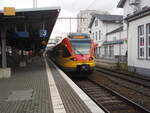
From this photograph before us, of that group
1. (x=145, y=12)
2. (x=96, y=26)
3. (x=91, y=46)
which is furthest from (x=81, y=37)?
(x=96, y=26)

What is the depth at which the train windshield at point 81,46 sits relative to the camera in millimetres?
14630

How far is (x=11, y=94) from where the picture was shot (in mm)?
8195

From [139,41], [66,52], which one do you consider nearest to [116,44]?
[139,41]

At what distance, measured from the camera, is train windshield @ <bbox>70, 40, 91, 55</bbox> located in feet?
48.0

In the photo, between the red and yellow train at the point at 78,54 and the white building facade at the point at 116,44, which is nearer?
the red and yellow train at the point at 78,54

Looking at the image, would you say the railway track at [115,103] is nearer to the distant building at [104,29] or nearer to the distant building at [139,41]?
the distant building at [139,41]

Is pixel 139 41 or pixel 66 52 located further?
pixel 139 41

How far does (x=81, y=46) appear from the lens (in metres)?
14.8

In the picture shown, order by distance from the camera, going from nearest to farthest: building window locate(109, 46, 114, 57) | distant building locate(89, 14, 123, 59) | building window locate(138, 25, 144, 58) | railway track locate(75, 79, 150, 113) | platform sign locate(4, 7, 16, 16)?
railway track locate(75, 79, 150, 113) → platform sign locate(4, 7, 16, 16) → building window locate(138, 25, 144, 58) → building window locate(109, 46, 114, 57) → distant building locate(89, 14, 123, 59)

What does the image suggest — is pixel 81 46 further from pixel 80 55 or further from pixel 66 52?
pixel 66 52

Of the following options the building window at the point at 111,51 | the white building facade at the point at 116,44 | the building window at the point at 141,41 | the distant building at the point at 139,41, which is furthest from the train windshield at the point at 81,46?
the building window at the point at 111,51

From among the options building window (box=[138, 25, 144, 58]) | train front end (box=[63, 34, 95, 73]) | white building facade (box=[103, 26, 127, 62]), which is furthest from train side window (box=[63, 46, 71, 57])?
white building facade (box=[103, 26, 127, 62])

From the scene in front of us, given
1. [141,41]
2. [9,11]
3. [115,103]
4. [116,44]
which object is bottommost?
[115,103]

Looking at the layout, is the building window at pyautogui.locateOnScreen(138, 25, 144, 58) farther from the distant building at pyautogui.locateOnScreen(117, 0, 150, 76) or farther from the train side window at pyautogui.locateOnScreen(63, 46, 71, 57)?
the train side window at pyautogui.locateOnScreen(63, 46, 71, 57)
